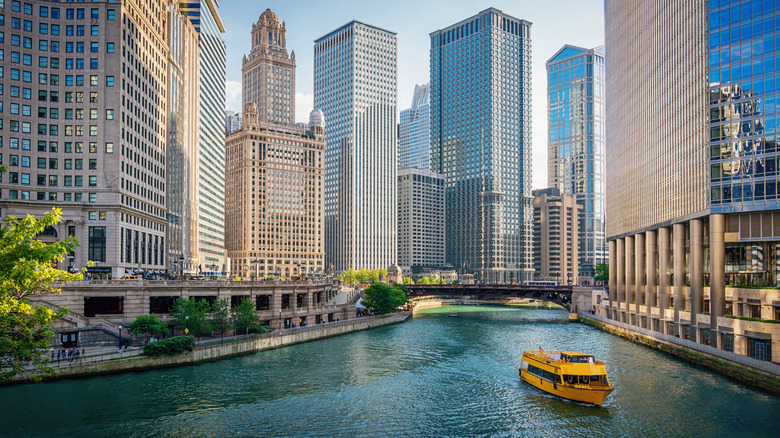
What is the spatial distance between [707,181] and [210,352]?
71925mm

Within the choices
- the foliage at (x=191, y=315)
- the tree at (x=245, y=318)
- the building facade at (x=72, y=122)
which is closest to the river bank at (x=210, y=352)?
the tree at (x=245, y=318)

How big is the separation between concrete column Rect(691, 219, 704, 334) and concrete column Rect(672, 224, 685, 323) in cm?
636

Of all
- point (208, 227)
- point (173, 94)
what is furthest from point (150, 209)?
point (208, 227)

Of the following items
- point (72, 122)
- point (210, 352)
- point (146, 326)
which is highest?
point (72, 122)

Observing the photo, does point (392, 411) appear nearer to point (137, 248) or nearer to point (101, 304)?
point (101, 304)

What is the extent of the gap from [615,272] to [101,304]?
113m

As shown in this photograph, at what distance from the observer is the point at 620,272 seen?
136625 mm

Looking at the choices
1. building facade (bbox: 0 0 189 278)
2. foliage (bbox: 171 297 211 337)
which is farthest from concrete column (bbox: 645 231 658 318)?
building facade (bbox: 0 0 189 278)

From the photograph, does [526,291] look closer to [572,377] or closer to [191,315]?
[191,315]

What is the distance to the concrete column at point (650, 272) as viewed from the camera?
108m

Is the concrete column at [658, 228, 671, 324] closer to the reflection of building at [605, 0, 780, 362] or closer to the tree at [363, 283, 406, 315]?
the reflection of building at [605, 0, 780, 362]

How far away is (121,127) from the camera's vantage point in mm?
107000

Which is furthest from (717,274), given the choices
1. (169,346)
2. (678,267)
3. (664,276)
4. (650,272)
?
(169,346)

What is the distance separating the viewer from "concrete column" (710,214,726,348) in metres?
80.1
